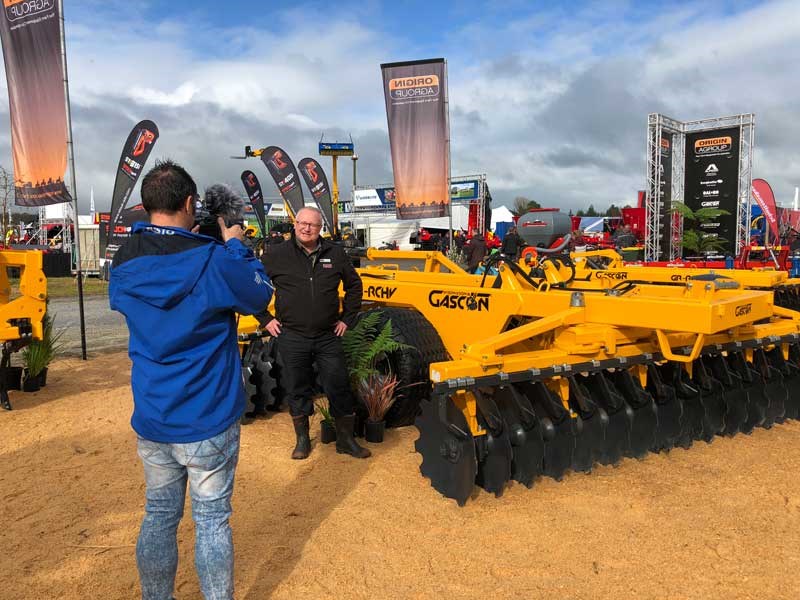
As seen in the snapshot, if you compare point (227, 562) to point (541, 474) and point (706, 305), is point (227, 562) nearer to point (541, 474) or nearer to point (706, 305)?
point (541, 474)

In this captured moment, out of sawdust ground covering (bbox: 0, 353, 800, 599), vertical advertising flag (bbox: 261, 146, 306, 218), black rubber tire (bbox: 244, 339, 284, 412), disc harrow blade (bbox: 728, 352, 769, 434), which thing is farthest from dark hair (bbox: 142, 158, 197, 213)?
vertical advertising flag (bbox: 261, 146, 306, 218)

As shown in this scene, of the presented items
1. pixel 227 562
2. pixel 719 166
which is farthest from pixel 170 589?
pixel 719 166

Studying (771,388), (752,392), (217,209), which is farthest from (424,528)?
(771,388)

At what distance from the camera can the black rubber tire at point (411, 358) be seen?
4.64 meters

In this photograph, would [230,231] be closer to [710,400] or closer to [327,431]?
[327,431]

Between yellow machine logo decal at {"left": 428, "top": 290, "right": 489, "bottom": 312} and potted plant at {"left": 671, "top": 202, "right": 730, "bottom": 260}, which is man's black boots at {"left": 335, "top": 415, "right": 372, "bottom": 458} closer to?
yellow machine logo decal at {"left": 428, "top": 290, "right": 489, "bottom": 312}

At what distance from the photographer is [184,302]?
2150mm

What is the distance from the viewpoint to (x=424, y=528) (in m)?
3.29

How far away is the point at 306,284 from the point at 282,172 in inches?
621

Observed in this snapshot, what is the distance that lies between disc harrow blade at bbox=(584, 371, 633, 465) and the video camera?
2.56 m

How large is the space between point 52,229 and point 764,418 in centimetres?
3352

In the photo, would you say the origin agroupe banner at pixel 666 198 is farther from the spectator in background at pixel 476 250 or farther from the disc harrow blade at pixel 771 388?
the disc harrow blade at pixel 771 388

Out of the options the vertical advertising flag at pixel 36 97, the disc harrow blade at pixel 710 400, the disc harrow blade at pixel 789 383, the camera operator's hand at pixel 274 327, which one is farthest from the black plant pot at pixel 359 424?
the vertical advertising flag at pixel 36 97

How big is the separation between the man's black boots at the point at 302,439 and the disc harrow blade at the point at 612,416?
187 centimetres
